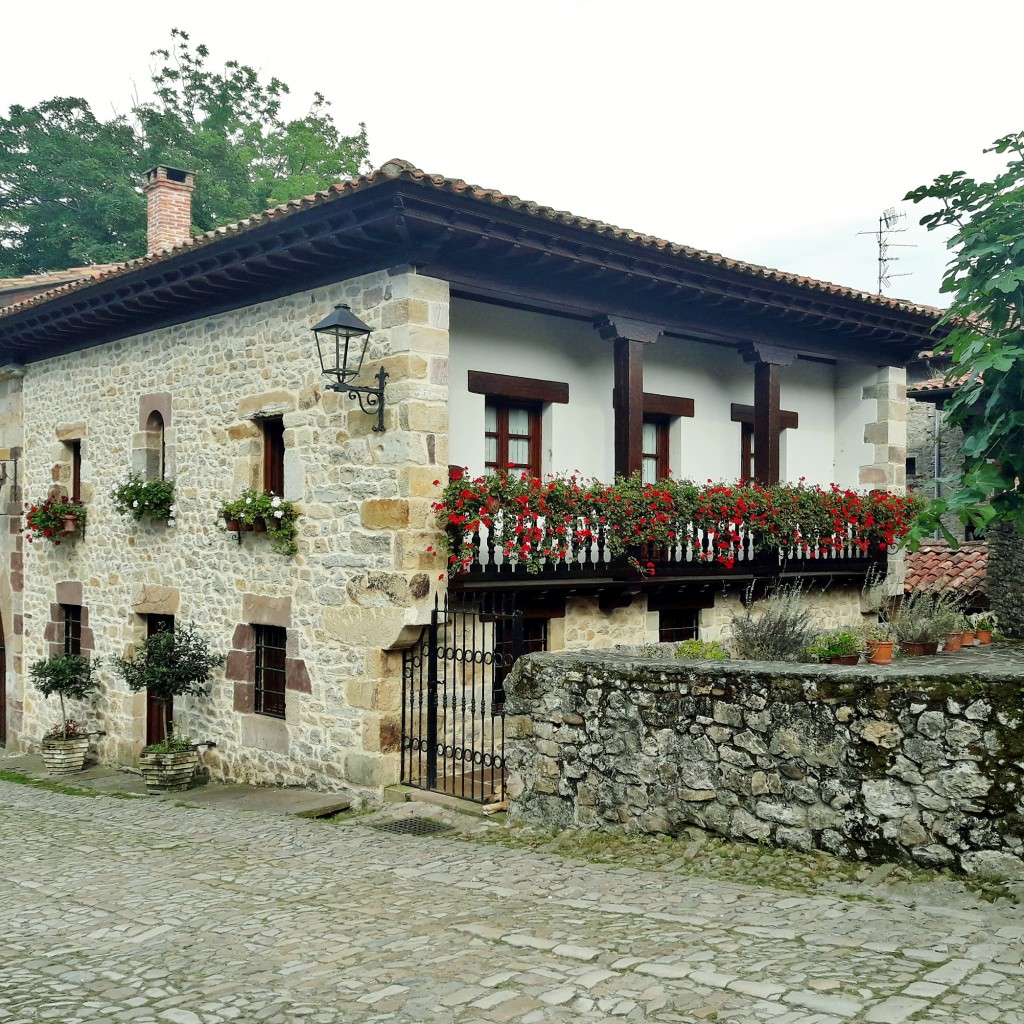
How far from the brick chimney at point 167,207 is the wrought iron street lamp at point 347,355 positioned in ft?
21.1

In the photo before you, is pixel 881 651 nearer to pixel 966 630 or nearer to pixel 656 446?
pixel 966 630

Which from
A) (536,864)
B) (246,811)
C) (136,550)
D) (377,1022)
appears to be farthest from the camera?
(136,550)

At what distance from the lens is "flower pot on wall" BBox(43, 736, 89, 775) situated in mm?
13000

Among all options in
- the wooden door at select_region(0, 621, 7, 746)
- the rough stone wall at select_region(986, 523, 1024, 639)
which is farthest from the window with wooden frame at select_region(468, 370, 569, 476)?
the wooden door at select_region(0, 621, 7, 746)

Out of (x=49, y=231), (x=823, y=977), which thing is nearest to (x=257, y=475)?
(x=823, y=977)

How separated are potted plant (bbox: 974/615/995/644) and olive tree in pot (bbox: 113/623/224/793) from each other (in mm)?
8202

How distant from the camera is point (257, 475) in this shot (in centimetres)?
1100

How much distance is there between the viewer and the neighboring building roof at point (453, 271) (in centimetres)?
905

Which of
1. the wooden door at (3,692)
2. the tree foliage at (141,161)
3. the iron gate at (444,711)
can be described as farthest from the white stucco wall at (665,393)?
the tree foliage at (141,161)

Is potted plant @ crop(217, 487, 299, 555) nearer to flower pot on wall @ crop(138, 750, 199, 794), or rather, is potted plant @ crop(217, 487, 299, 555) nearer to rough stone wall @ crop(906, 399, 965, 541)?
flower pot on wall @ crop(138, 750, 199, 794)

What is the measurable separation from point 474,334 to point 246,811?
4.95 metres

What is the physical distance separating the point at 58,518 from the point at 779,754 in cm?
1042

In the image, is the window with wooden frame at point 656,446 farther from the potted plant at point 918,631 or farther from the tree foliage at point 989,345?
the tree foliage at point 989,345

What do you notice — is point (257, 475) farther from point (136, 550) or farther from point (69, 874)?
point (69, 874)
